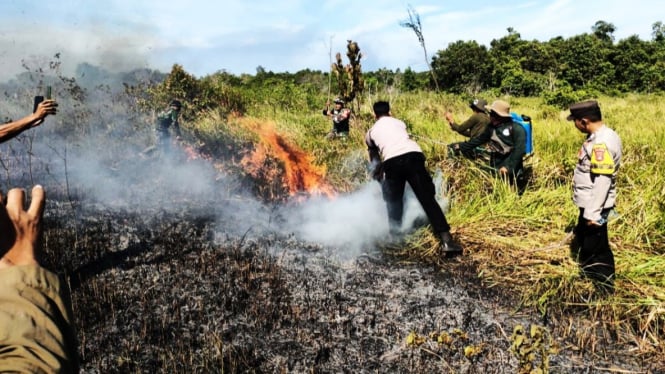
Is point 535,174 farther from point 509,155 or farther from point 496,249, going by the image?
point 496,249

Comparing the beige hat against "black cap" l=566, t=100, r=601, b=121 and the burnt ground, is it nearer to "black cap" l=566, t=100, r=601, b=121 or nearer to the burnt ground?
"black cap" l=566, t=100, r=601, b=121

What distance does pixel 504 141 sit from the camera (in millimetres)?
5816

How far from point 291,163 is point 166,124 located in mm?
2883

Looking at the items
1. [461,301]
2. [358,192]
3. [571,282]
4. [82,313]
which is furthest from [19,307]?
[358,192]

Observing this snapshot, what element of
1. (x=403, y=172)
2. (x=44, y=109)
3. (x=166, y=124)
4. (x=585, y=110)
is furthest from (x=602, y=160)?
(x=166, y=124)

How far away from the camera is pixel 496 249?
5277mm

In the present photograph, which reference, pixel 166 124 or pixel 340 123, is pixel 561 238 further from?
pixel 166 124

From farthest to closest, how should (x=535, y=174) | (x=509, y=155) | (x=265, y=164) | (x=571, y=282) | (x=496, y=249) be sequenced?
(x=265, y=164) < (x=535, y=174) < (x=509, y=155) < (x=496, y=249) < (x=571, y=282)

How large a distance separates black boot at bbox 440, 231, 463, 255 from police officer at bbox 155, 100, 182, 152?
661cm

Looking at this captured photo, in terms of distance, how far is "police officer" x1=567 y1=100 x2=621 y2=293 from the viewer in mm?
3713

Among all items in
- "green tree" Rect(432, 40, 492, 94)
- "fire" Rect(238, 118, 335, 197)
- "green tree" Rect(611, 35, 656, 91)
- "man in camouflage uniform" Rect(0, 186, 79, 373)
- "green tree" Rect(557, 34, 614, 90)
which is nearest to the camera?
"man in camouflage uniform" Rect(0, 186, 79, 373)

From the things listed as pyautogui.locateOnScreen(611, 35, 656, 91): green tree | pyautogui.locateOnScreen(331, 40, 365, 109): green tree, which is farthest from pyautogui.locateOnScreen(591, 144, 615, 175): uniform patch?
pyautogui.locateOnScreen(611, 35, 656, 91): green tree

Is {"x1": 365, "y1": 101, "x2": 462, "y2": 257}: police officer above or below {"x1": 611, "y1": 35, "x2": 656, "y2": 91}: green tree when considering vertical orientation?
below

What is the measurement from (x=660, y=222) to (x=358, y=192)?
408cm
